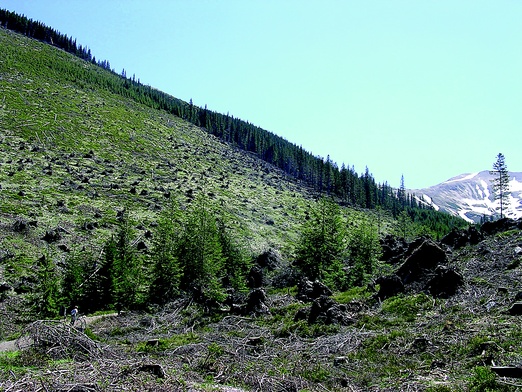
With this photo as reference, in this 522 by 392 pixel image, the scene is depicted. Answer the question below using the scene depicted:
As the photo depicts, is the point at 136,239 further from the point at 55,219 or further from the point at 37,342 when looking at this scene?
the point at 37,342

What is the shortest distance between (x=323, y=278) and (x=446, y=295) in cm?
1686

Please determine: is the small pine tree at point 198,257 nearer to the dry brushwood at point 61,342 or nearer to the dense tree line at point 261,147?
the dry brushwood at point 61,342

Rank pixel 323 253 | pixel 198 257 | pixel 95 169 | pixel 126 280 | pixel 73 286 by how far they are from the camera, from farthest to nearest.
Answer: pixel 95 169 → pixel 323 253 → pixel 198 257 → pixel 73 286 → pixel 126 280

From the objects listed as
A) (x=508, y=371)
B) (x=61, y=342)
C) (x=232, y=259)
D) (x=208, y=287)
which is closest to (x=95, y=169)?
(x=232, y=259)

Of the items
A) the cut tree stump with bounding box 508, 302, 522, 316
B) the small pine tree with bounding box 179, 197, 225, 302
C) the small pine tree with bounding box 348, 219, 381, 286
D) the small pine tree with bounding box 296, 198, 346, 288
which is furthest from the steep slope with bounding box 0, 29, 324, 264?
Result: the cut tree stump with bounding box 508, 302, 522, 316

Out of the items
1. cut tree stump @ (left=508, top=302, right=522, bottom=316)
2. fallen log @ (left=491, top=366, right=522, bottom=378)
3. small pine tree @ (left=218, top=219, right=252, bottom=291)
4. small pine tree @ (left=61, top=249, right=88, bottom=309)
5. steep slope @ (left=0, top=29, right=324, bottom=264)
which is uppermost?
steep slope @ (left=0, top=29, right=324, bottom=264)

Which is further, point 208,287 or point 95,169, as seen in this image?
point 95,169

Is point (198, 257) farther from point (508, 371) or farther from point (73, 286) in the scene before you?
point (508, 371)

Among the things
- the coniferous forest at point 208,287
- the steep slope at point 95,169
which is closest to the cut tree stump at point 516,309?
the coniferous forest at point 208,287

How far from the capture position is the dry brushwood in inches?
464

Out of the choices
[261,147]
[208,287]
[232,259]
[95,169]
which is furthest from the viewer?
[261,147]

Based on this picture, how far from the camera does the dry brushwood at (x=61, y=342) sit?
38.7 feet

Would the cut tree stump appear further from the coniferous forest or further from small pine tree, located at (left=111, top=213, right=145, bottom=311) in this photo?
small pine tree, located at (left=111, top=213, right=145, bottom=311)

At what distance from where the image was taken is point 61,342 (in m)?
12.0
